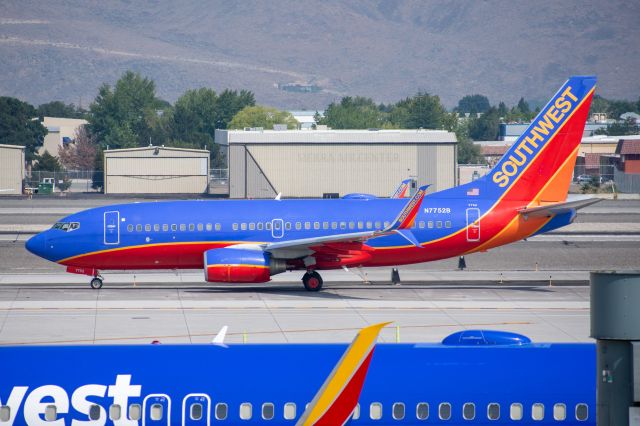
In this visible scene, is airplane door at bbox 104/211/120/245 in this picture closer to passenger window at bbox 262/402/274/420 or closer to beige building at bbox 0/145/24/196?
passenger window at bbox 262/402/274/420

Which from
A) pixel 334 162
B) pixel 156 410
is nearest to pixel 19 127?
pixel 334 162

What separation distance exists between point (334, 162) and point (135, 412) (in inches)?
3588

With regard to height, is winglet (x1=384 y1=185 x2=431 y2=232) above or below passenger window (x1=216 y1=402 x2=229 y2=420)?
above

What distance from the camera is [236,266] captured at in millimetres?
42031

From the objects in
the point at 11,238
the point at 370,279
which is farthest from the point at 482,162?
the point at 370,279

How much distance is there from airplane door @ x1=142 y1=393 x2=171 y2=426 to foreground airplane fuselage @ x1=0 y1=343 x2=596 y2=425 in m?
0.01

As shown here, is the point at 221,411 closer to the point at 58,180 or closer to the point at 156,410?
the point at 156,410

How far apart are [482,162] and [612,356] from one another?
17562cm

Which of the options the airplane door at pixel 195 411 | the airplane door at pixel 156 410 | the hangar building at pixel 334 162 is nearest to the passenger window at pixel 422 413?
the airplane door at pixel 195 411

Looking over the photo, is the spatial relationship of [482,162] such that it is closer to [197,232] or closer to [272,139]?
[272,139]

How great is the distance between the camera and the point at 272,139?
10556 cm

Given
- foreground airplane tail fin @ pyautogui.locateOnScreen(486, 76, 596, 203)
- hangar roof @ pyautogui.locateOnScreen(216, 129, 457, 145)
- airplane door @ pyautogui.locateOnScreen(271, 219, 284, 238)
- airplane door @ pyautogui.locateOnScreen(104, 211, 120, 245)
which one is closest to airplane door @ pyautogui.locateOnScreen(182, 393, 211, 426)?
airplane door @ pyautogui.locateOnScreen(271, 219, 284, 238)

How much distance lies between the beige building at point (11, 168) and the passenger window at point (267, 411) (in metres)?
105

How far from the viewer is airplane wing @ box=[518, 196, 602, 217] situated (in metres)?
43.2
